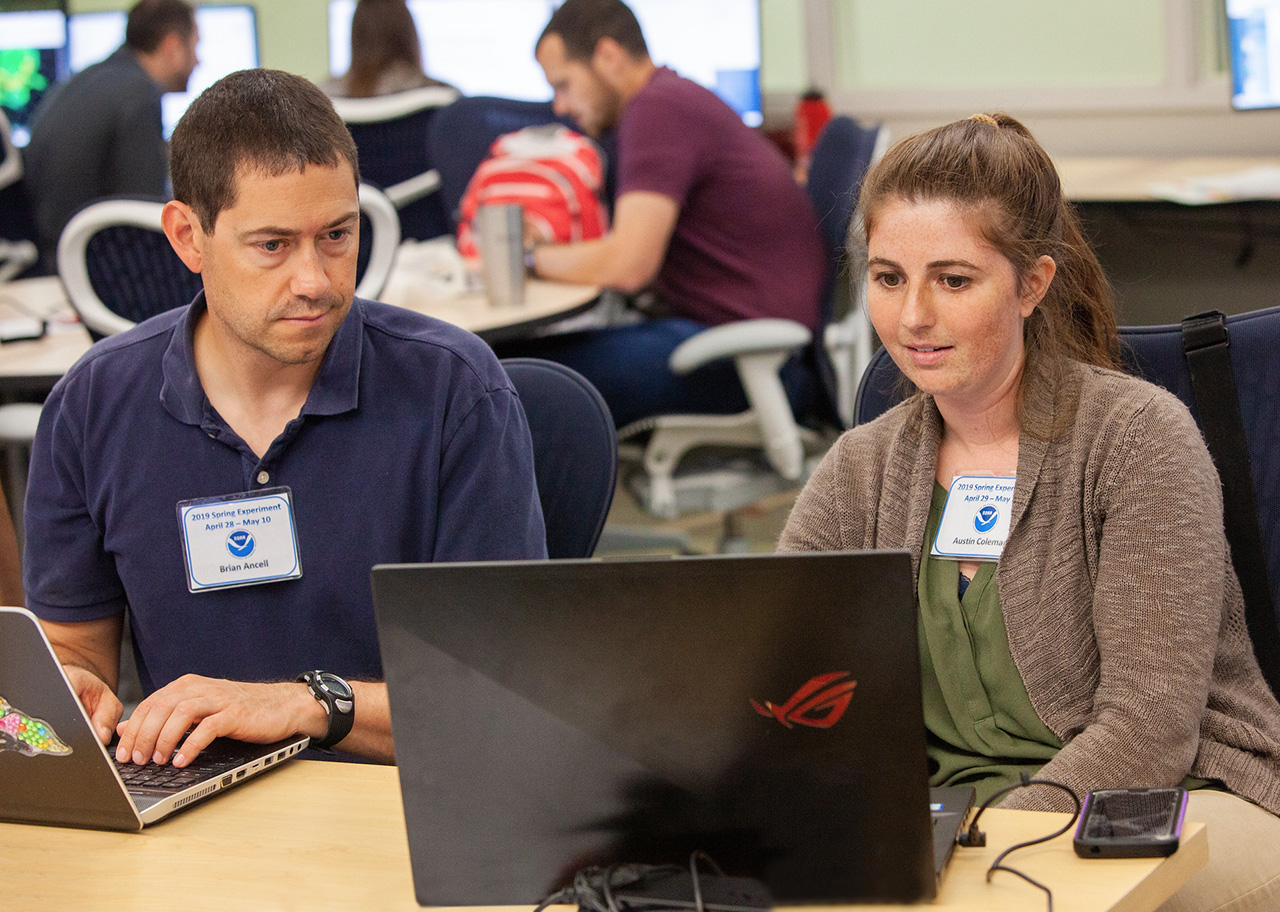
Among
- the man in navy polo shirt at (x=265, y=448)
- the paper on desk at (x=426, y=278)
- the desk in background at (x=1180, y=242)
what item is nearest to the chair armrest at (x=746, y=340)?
the paper on desk at (x=426, y=278)

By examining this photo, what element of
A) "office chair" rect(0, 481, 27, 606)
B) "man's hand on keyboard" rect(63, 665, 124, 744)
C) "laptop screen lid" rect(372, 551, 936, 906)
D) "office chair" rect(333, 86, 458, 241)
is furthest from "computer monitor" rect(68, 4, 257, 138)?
"laptop screen lid" rect(372, 551, 936, 906)

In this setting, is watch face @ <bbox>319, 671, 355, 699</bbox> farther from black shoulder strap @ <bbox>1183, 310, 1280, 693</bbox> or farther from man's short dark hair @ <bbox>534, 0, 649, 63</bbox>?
man's short dark hair @ <bbox>534, 0, 649, 63</bbox>

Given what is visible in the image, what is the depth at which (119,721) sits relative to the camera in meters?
1.32

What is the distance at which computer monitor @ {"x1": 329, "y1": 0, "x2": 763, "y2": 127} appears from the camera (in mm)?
5098

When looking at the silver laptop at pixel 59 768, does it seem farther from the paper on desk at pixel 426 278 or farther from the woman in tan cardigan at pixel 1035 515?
the paper on desk at pixel 426 278

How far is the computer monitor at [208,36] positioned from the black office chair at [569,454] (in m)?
4.84

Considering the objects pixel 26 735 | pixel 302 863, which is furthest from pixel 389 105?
pixel 302 863

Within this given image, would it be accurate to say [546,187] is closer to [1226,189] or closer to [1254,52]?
[1226,189]

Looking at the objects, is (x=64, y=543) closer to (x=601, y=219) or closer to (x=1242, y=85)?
(x=601, y=219)

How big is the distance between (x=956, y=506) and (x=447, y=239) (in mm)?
2975

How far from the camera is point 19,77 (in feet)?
19.7

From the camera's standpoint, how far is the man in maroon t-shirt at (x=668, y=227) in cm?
331

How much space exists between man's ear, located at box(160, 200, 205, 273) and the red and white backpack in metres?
1.95

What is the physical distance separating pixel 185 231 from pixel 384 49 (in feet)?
11.0
